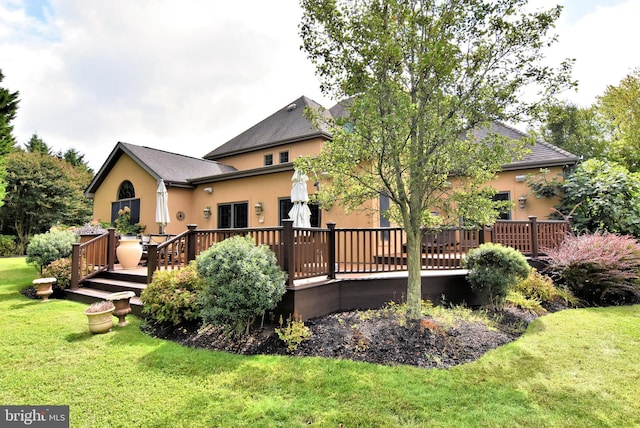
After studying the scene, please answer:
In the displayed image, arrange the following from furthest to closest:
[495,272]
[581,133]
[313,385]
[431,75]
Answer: [581,133]
[495,272]
[431,75]
[313,385]

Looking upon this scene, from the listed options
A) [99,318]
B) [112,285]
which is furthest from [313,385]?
[112,285]

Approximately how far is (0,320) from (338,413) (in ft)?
22.3

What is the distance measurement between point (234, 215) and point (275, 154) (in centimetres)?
426

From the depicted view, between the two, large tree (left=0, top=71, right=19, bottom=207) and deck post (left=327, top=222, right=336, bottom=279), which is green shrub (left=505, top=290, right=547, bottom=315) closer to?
deck post (left=327, top=222, right=336, bottom=279)

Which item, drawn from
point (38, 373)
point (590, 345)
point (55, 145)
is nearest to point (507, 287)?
point (590, 345)

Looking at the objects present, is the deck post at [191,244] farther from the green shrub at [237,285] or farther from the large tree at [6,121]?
the large tree at [6,121]

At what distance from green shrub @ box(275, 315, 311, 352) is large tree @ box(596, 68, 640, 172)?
66.6 ft

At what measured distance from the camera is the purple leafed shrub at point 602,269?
6746 mm

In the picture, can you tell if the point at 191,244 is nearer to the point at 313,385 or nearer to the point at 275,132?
the point at 313,385

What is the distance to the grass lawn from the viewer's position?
2.91m

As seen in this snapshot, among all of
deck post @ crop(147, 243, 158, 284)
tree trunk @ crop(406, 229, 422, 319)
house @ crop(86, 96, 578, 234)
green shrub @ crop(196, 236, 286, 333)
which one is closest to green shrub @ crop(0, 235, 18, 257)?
house @ crop(86, 96, 578, 234)

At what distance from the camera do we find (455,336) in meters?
4.78

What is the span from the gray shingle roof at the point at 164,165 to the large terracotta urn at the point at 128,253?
12.6ft

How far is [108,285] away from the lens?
7645 millimetres
